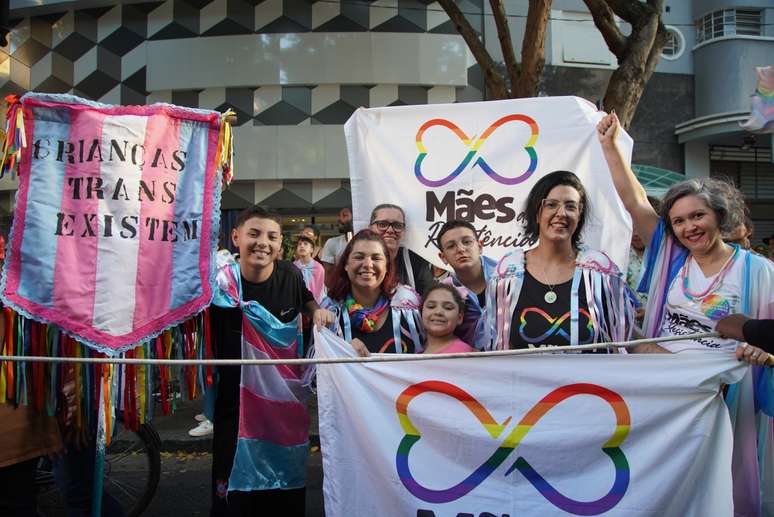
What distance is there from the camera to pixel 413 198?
13.3ft

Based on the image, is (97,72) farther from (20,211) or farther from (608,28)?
(20,211)

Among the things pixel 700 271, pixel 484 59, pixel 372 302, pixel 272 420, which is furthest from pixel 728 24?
pixel 272 420

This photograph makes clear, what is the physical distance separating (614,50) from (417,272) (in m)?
5.07

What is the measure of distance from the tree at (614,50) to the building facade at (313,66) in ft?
12.2

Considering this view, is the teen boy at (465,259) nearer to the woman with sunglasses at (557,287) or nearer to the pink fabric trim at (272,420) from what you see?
the woman with sunglasses at (557,287)

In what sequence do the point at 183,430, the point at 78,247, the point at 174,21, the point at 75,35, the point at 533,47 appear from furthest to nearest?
the point at 75,35, the point at 174,21, the point at 533,47, the point at 183,430, the point at 78,247

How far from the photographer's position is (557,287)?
2547 mm

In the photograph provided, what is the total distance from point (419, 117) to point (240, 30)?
8.14 meters

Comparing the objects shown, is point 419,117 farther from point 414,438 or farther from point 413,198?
point 414,438

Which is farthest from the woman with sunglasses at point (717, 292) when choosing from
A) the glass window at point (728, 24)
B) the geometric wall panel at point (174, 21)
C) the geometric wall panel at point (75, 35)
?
the geometric wall panel at point (75, 35)

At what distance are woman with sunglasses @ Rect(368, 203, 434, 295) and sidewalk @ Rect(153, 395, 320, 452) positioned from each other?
1848mm

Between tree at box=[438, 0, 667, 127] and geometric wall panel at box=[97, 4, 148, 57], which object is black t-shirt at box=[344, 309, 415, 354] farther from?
geometric wall panel at box=[97, 4, 148, 57]

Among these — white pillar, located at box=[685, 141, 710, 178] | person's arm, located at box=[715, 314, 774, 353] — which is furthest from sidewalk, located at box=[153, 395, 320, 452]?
white pillar, located at box=[685, 141, 710, 178]

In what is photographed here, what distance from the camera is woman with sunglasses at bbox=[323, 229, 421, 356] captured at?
287 cm
